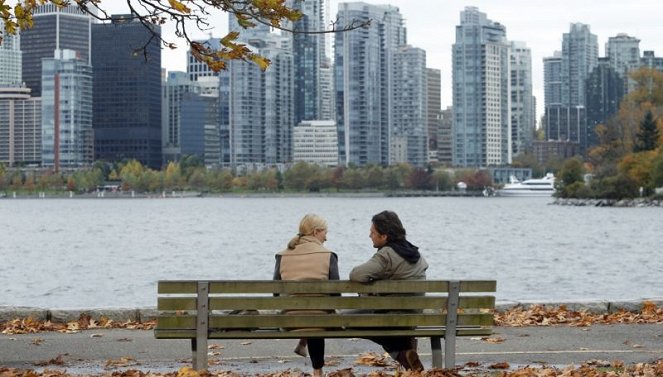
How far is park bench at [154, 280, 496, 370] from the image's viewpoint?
38.8 feet

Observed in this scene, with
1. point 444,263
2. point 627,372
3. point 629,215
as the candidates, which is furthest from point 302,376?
point 629,215

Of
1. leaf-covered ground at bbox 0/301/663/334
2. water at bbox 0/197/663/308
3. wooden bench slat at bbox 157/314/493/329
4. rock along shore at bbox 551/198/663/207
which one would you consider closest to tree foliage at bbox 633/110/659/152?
rock along shore at bbox 551/198/663/207

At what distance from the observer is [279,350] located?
14.4m

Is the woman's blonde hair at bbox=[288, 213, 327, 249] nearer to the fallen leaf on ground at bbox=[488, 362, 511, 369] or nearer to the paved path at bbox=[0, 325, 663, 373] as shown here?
the paved path at bbox=[0, 325, 663, 373]

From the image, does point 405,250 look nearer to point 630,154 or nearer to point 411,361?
point 411,361

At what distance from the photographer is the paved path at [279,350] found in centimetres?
1340

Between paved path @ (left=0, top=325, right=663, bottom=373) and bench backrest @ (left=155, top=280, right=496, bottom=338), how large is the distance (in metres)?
1.13

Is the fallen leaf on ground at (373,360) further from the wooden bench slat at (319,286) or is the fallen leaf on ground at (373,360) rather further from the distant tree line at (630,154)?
the distant tree line at (630,154)

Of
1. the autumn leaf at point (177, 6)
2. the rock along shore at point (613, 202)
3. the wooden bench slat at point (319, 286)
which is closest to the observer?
the autumn leaf at point (177, 6)

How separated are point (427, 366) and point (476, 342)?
5.87 feet

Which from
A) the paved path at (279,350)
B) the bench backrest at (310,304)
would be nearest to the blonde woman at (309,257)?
the bench backrest at (310,304)

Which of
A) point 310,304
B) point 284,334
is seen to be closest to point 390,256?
point 310,304

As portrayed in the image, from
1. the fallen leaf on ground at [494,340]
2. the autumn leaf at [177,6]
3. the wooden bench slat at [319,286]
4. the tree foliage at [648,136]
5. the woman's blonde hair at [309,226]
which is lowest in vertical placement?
the fallen leaf on ground at [494,340]

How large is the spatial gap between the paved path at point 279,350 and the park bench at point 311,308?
3.58ft
